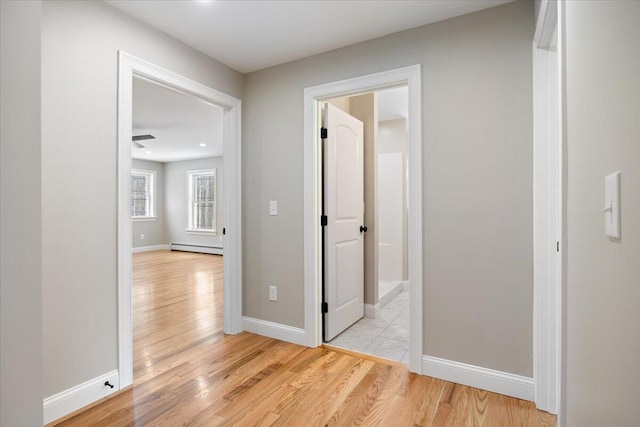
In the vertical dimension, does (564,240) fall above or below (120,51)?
below

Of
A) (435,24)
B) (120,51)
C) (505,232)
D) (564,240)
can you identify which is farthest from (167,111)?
(564,240)

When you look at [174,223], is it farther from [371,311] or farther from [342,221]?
[342,221]

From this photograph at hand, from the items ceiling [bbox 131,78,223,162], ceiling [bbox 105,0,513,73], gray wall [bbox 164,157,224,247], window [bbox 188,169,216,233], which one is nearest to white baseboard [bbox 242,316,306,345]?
ceiling [bbox 131,78,223,162]

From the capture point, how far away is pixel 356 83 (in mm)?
2441

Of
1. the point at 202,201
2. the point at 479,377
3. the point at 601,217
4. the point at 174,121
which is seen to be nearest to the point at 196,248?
the point at 202,201

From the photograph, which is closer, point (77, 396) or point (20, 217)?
point (20, 217)

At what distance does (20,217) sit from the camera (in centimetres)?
97

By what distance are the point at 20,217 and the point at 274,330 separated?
217 centimetres

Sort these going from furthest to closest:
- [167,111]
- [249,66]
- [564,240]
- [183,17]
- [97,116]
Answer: [167,111] < [249,66] < [183,17] < [97,116] < [564,240]

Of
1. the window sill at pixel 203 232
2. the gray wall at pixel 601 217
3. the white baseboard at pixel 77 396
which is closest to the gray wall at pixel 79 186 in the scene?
the white baseboard at pixel 77 396

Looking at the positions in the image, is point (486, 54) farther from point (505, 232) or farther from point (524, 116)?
point (505, 232)

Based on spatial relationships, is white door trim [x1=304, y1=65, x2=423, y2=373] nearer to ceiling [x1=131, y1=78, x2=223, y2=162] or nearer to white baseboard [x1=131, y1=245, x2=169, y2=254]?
ceiling [x1=131, y1=78, x2=223, y2=162]

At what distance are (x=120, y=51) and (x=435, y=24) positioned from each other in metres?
2.04

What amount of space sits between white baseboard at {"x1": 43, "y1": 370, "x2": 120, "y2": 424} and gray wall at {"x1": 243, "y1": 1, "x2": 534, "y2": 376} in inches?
79.3
